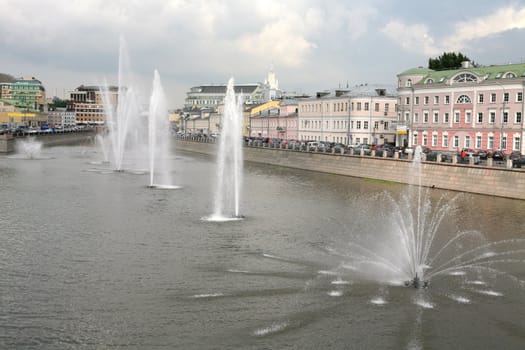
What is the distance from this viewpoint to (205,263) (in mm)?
20953

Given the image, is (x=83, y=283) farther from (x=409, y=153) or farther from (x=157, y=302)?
(x=409, y=153)

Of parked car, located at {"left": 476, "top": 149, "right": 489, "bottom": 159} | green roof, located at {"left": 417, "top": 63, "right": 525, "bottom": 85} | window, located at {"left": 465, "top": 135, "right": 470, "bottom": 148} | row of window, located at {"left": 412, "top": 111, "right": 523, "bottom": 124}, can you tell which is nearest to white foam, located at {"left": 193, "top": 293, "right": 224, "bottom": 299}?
parked car, located at {"left": 476, "top": 149, "right": 489, "bottom": 159}

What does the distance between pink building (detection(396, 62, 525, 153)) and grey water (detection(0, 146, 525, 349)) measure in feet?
73.8

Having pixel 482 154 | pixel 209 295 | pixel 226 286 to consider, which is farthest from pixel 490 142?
pixel 209 295

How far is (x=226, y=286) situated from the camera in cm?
1830

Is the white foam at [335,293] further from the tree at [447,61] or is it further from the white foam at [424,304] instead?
the tree at [447,61]

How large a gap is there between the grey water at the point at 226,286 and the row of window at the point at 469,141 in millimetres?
21535

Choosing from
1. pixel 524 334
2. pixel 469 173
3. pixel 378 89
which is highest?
pixel 378 89

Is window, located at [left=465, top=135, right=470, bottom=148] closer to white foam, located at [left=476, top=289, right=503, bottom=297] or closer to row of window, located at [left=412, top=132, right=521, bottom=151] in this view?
row of window, located at [left=412, top=132, right=521, bottom=151]

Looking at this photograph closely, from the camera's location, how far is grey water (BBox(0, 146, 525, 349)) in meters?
14.8

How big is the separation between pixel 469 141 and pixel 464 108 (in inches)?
124

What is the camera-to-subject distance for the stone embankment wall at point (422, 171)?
39.0 meters

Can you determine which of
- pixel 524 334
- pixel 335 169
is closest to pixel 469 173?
pixel 335 169

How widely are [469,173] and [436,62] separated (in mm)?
54262
